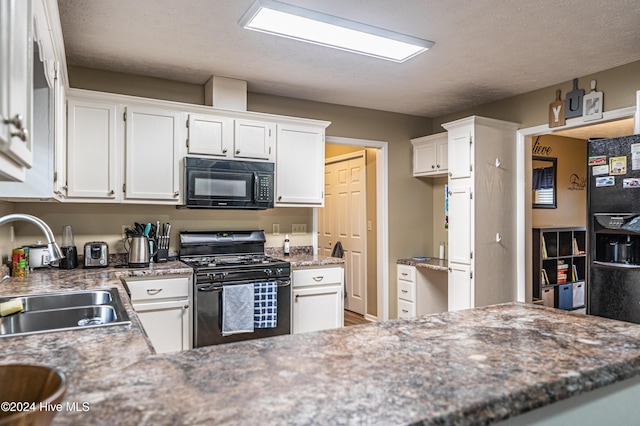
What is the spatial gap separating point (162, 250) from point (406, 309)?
2.67 m

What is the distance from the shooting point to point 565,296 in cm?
562

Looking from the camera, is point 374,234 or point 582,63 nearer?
point 582,63

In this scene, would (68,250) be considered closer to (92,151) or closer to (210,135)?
(92,151)

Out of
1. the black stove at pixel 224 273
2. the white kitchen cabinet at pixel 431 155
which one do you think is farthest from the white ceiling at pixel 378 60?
the black stove at pixel 224 273

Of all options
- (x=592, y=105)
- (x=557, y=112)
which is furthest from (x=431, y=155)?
(x=592, y=105)

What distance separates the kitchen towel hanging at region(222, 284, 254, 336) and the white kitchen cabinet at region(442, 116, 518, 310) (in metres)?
1.99

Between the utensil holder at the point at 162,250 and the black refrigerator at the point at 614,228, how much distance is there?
3207 mm

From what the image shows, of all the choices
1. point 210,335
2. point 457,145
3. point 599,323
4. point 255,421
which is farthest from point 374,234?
point 255,421

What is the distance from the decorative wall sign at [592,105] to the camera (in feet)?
11.6

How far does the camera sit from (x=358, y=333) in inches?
50.7

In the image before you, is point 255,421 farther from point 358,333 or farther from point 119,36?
point 119,36

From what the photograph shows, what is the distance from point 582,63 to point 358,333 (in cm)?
323

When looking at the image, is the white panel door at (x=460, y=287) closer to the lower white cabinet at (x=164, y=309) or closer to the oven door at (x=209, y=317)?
the oven door at (x=209, y=317)

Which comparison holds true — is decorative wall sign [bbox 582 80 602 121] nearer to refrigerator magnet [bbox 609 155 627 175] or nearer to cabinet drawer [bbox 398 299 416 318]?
refrigerator magnet [bbox 609 155 627 175]
